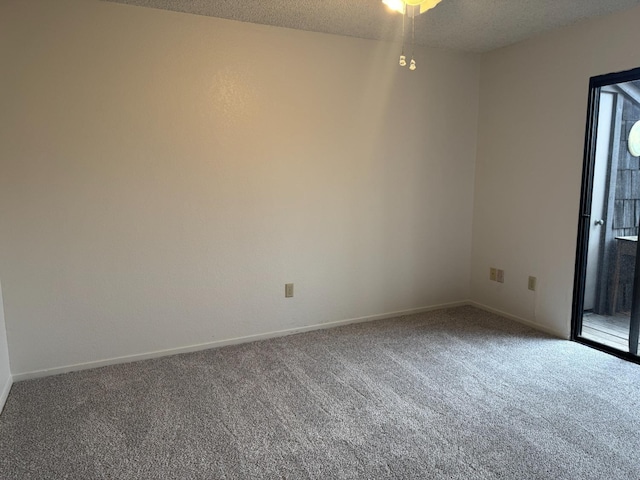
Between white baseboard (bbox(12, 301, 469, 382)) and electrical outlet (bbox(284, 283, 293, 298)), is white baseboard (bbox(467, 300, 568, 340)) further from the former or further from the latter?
electrical outlet (bbox(284, 283, 293, 298))

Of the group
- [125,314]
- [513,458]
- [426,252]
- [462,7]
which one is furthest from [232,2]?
[513,458]

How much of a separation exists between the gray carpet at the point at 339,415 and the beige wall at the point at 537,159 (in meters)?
0.63

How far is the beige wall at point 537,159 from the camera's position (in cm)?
332

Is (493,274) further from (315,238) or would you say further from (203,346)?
(203,346)

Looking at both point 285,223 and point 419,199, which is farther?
point 419,199

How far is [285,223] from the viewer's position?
3.58m

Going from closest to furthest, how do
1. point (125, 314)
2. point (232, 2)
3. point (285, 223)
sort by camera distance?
1. point (232, 2)
2. point (125, 314)
3. point (285, 223)

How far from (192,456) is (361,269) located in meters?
2.20

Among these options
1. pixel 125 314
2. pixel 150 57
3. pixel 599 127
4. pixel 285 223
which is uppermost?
pixel 150 57

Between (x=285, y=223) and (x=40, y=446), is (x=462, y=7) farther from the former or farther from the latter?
(x=40, y=446)

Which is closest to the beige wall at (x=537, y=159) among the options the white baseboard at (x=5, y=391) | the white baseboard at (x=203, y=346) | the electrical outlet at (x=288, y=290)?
the white baseboard at (x=203, y=346)

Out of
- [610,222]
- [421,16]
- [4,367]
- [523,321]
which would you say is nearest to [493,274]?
[523,321]

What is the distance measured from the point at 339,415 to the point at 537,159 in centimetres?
265

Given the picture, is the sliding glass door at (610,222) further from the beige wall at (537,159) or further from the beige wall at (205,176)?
the beige wall at (205,176)
